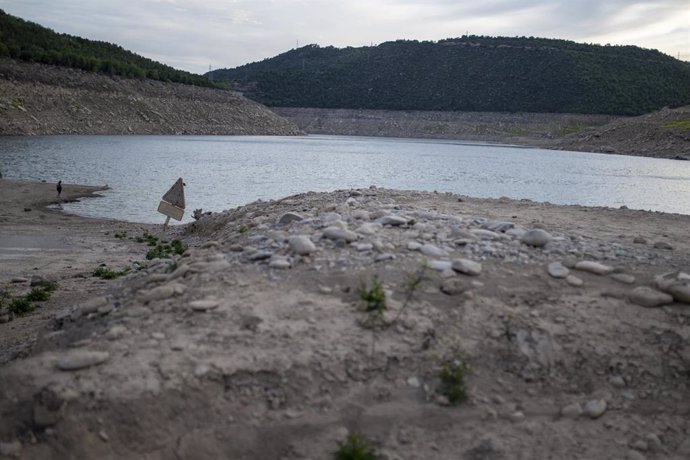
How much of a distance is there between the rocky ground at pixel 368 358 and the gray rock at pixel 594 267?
12cm

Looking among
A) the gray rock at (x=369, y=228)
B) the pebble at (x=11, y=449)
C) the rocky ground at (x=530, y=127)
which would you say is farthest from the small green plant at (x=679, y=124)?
the pebble at (x=11, y=449)

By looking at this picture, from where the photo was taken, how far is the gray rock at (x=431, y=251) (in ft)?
25.8

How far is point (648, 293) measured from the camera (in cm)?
710

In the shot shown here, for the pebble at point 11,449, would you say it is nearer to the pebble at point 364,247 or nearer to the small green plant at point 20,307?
the pebble at point 364,247

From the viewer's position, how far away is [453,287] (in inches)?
275

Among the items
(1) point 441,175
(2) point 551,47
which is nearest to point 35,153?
(1) point 441,175

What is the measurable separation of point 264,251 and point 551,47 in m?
151

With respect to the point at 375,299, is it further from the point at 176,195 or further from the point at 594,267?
the point at 176,195

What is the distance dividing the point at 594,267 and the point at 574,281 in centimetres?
50

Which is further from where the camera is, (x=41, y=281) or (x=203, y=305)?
(x=41, y=281)

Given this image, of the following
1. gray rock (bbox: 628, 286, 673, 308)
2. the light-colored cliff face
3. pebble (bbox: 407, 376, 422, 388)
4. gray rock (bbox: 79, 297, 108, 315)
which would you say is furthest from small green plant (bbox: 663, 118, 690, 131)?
gray rock (bbox: 79, 297, 108, 315)

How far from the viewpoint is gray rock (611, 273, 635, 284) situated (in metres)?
7.49

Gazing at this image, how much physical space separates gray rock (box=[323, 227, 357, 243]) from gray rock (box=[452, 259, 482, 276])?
147cm

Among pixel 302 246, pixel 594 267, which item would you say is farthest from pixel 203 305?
pixel 594 267
